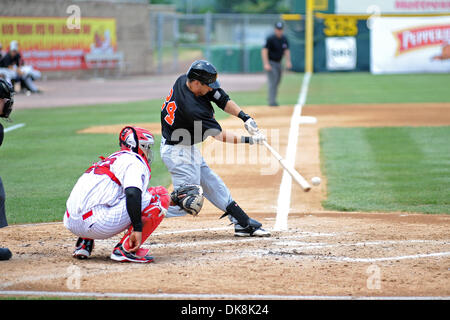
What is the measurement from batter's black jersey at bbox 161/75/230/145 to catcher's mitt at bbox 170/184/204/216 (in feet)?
1.51

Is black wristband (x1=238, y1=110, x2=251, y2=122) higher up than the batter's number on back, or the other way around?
the batter's number on back

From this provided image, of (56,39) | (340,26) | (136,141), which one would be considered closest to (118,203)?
(136,141)

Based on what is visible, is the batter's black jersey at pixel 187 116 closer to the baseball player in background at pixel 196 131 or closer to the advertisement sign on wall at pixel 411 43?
the baseball player in background at pixel 196 131

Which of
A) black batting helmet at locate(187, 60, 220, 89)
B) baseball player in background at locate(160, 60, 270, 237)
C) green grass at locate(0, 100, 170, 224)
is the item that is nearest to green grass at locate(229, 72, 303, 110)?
green grass at locate(0, 100, 170, 224)

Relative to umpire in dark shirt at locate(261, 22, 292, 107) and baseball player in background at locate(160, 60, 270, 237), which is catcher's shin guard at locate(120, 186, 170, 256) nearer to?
baseball player in background at locate(160, 60, 270, 237)

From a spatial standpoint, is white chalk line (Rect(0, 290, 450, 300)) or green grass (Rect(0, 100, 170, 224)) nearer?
white chalk line (Rect(0, 290, 450, 300))

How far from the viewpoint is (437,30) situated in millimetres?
31359

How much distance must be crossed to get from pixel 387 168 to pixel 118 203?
5971 mm

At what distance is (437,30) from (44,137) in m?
23.1

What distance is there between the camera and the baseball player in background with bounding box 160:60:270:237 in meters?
5.99

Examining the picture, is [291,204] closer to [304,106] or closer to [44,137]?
[44,137]

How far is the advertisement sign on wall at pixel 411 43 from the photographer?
31359 mm

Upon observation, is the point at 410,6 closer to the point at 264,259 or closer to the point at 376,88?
the point at 376,88
